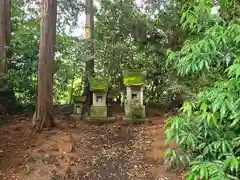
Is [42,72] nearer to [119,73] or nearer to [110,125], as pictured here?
[110,125]

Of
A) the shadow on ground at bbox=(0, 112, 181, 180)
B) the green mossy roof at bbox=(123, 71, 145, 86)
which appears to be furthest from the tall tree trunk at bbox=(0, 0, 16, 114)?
the green mossy roof at bbox=(123, 71, 145, 86)

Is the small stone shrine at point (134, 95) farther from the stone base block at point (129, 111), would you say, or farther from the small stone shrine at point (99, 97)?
the small stone shrine at point (99, 97)

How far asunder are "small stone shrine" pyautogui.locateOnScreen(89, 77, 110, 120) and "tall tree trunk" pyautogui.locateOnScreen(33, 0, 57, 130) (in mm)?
1397

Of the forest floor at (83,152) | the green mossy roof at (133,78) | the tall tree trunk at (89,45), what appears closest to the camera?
the forest floor at (83,152)

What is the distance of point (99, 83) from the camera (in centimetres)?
862

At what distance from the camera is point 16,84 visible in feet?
27.6

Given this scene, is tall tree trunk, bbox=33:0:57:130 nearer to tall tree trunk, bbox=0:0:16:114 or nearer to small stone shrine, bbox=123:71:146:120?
tall tree trunk, bbox=0:0:16:114

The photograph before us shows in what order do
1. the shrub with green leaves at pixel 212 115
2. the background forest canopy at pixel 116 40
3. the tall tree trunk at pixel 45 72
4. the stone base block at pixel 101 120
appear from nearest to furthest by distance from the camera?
the shrub with green leaves at pixel 212 115, the tall tree trunk at pixel 45 72, the stone base block at pixel 101 120, the background forest canopy at pixel 116 40

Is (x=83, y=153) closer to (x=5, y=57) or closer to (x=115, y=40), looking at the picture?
(x=5, y=57)

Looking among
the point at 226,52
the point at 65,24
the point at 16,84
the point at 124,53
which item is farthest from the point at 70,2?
the point at 226,52

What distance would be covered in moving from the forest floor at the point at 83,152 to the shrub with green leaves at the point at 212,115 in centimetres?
316

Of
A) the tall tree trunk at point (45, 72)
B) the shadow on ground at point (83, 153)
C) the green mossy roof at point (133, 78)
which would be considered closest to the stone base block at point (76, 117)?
the shadow on ground at point (83, 153)

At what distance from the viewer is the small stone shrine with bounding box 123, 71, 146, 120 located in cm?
832

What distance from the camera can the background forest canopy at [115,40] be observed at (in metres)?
9.10
